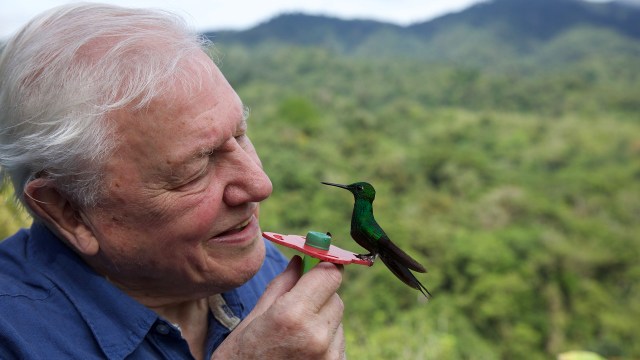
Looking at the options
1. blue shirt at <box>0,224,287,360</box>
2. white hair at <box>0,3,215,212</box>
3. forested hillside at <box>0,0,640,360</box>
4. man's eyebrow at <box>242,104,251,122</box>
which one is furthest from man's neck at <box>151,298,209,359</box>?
forested hillside at <box>0,0,640,360</box>

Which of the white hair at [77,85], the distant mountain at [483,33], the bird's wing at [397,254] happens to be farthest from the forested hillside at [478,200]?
the distant mountain at [483,33]

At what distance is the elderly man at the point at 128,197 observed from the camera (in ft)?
3.84

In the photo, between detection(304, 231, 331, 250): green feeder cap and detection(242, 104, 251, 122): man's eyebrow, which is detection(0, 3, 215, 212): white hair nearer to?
detection(242, 104, 251, 122): man's eyebrow

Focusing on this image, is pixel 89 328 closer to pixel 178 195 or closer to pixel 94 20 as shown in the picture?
pixel 178 195

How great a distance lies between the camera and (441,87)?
7700 centimetres

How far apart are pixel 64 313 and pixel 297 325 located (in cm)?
56

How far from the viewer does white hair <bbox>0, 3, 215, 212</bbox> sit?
116 centimetres

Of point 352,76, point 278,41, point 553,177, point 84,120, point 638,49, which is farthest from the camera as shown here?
point 278,41

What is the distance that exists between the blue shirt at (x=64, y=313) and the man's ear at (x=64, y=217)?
8cm

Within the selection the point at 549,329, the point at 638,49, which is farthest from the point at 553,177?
the point at 638,49

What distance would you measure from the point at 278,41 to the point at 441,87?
5793 cm

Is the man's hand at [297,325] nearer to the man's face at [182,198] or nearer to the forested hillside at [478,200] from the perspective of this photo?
A: the man's face at [182,198]

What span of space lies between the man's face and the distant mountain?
109211 mm

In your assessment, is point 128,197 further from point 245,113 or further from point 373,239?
point 373,239
